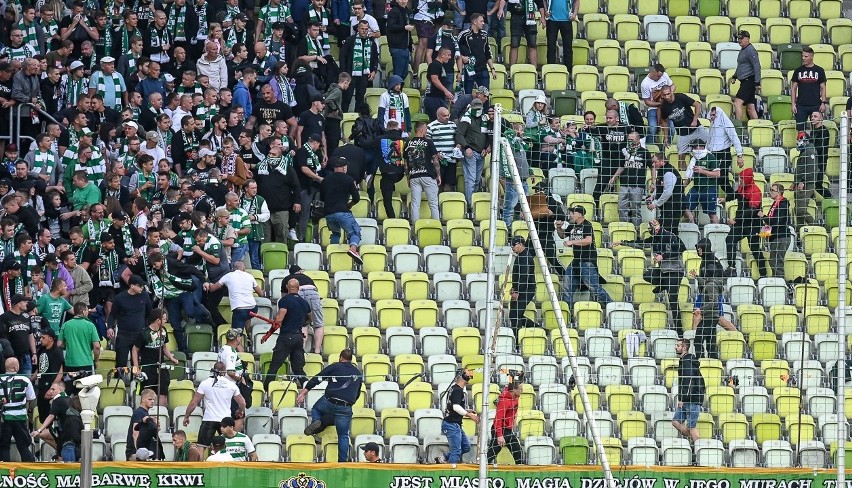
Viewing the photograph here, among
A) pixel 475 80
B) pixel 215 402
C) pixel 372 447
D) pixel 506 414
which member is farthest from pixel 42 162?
pixel 506 414

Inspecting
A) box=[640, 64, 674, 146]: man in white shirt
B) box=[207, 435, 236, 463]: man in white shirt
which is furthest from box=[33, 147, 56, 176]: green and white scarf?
box=[640, 64, 674, 146]: man in white shirt

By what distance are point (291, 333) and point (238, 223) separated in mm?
2035

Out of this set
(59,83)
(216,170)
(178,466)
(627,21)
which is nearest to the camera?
(178,466)

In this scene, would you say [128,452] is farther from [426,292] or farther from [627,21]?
[627,21]

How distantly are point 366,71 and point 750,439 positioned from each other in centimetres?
849

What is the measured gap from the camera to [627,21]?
30625 mm

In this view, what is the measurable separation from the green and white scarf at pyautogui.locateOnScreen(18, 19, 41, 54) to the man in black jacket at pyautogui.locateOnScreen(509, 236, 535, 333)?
378 inches

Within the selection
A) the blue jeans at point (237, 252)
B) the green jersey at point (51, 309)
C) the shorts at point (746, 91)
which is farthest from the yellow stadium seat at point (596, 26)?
the green jersey at point (51, 309)

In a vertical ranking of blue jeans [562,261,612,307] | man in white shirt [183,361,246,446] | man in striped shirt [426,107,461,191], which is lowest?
man in white shirt [183,361,246,446]

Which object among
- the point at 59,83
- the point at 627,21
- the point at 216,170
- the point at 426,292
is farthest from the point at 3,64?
the point at 627,21

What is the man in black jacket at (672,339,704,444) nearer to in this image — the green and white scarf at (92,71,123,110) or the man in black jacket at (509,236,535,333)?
the man in black jacket at (509,236,535,333)

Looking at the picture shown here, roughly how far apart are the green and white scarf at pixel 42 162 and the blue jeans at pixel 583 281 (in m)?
7.72

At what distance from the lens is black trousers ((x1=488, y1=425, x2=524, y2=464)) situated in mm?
22766

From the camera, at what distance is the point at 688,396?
22.9 metres
